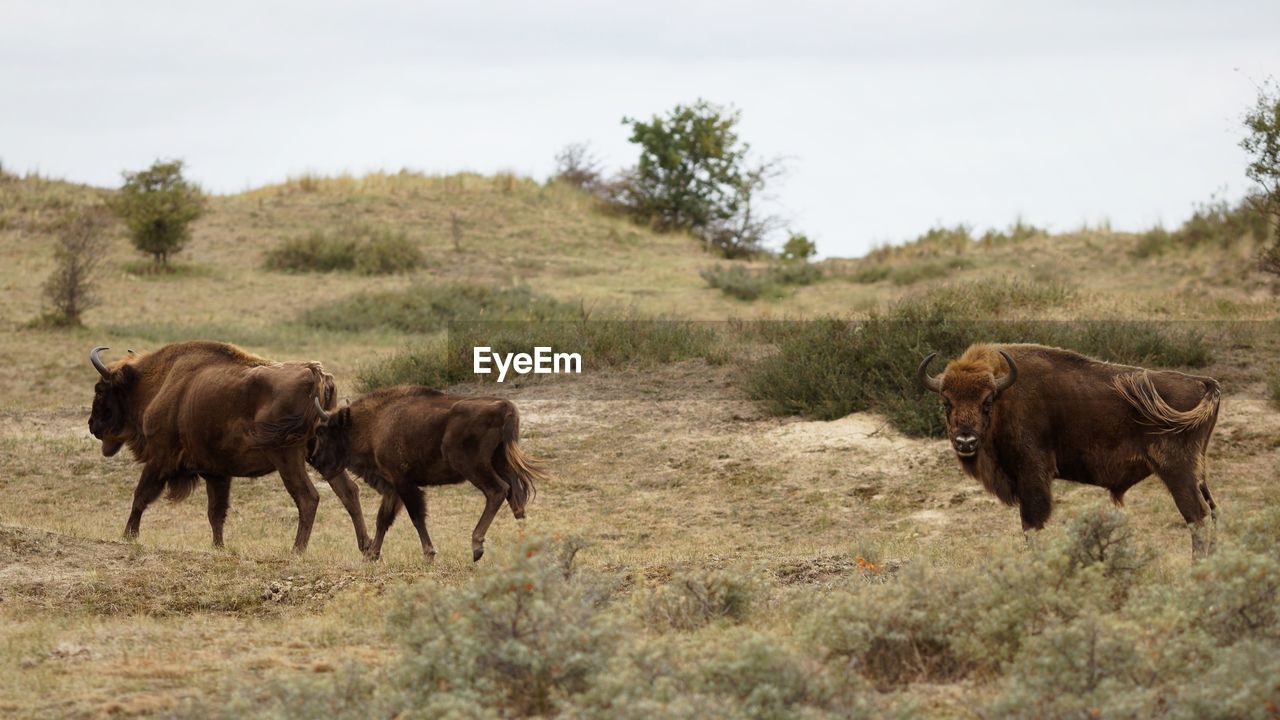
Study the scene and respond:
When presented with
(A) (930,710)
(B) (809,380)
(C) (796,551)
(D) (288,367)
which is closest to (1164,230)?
(B) (809,380)

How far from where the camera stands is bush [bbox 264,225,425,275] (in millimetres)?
34125

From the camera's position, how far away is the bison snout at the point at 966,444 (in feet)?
34.7

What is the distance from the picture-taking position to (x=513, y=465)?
11344 millimetres

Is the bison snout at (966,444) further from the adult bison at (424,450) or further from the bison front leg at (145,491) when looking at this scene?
the bison front leg at (145,491)

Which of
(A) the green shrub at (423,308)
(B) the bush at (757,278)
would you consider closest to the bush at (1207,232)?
(B) the bush at (757,278)

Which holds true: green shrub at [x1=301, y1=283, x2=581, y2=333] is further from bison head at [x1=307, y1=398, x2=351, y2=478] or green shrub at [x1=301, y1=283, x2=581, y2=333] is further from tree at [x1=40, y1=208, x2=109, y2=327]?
bison head at [x1=307, y1=398, x2=351, y2=478]

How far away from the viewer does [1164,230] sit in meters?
33.5

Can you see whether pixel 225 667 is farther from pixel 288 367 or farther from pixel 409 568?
pixel 288 367

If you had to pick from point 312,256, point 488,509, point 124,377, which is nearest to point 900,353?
point 488,509

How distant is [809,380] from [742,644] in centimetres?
1072

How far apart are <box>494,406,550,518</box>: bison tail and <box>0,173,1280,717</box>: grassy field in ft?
1.21

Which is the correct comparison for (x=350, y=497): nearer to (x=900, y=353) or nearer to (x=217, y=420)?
(x=217, y=420)

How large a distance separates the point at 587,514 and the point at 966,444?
4924 millimetres

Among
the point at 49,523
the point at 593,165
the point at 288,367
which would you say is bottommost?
the point at 49,523
